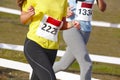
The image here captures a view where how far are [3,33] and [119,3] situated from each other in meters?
10.2

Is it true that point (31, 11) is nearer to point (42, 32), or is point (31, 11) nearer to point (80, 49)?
point (42, 32)

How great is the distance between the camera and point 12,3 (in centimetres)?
2138

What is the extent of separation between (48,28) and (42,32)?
0.38 ft

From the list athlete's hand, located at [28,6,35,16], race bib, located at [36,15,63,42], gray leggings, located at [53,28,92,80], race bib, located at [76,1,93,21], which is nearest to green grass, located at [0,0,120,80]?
gray leggings, located at [53,28,92,80]

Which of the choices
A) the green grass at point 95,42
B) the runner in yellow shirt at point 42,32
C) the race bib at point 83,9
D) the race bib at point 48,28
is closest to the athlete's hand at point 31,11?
the runner in yellow shirt at point 42,32

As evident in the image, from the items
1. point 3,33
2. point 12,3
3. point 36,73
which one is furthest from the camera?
point 12,3

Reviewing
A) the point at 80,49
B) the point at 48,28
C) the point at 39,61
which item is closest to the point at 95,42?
the point at 80,49

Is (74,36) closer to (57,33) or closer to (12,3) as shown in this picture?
(57,33)

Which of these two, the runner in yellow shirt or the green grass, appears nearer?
the runner in yellow shirt

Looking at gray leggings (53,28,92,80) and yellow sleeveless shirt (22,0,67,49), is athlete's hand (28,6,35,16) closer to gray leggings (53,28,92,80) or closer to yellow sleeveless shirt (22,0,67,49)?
yellow sleeveless shirt (22,0,67,49)

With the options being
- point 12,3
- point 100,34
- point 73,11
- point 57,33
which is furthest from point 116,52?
point 12,3

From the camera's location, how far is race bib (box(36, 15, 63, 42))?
543 cm

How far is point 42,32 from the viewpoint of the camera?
17.7 ft

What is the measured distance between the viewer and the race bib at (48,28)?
5.43m
